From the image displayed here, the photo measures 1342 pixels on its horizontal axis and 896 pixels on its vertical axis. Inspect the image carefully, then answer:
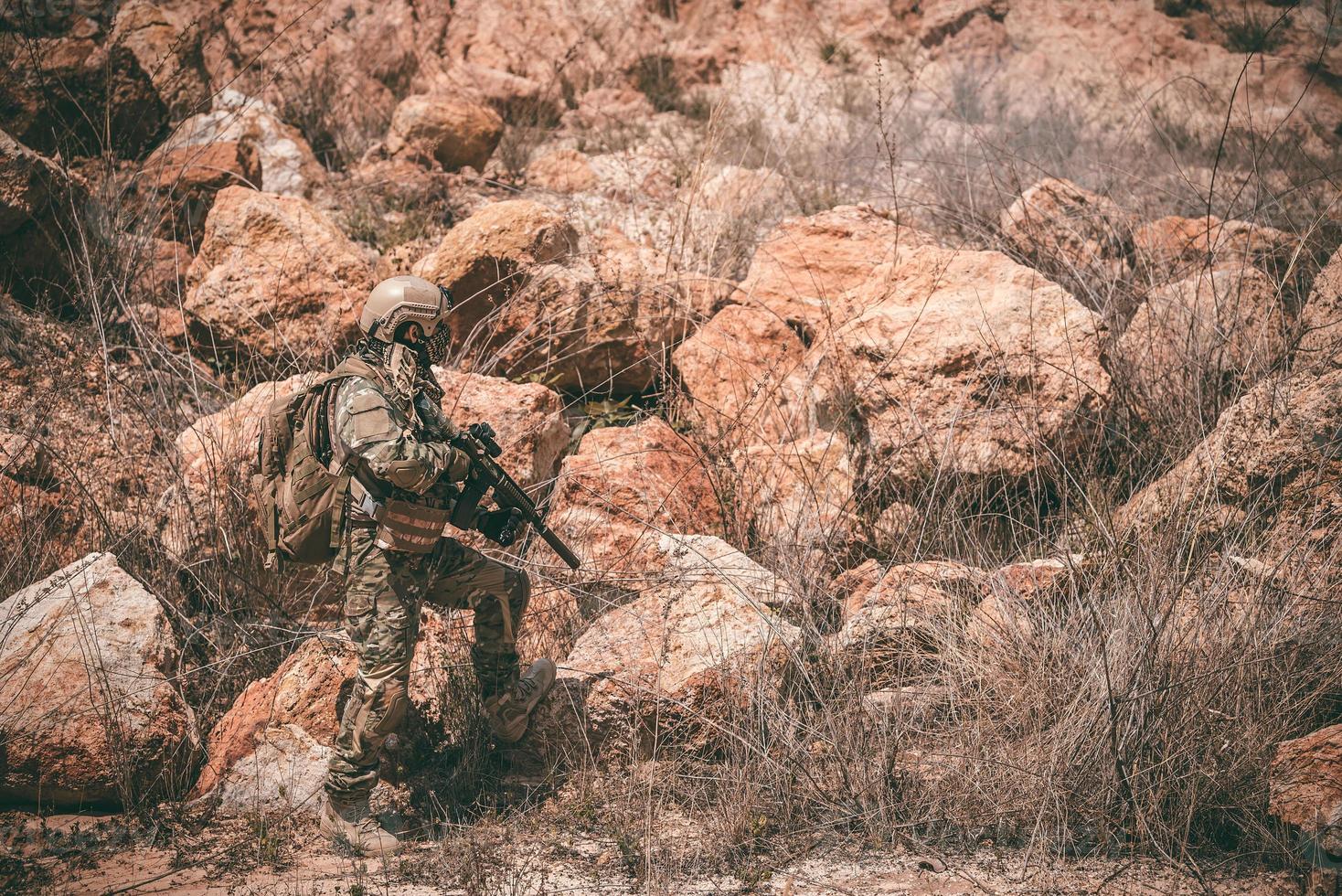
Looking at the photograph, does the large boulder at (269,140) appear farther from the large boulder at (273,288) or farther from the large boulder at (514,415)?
the large boulder at (514,415)

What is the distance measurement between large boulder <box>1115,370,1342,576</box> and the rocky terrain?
0.02 metres

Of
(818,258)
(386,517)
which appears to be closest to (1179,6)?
(818,258)

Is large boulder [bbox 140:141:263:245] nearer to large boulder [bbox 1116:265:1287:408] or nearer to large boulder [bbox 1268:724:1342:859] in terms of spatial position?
large boulder [bbox 1116:265:1287:408]

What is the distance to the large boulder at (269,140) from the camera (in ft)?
21.6

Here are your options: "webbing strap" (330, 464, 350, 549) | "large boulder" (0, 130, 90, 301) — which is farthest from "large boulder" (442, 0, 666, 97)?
"webbing strap" (330, 464, 350, 549)

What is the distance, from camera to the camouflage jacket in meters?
3.06

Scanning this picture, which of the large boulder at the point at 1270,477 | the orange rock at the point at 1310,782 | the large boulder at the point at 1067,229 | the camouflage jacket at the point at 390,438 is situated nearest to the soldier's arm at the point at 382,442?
the camouflage jacket at the point at 390,438

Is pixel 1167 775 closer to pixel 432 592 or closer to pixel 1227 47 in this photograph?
pixel 432 592

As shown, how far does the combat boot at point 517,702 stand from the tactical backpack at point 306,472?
2.56 ft

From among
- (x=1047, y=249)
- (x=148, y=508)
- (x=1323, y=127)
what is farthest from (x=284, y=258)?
(x=1323, y=127)

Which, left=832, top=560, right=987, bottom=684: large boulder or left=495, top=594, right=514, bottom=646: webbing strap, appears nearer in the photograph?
left=495, top=594, right=514, bottom=646: webbing strap

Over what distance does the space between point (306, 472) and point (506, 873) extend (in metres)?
1.42

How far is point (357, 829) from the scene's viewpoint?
3217 mm

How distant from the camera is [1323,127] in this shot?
8.56 meters
